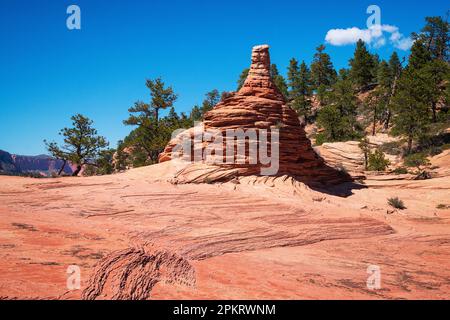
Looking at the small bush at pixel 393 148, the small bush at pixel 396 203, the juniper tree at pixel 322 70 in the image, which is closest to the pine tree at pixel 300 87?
the juniper tree at pixel 322 70

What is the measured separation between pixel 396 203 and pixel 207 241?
16.4 metres

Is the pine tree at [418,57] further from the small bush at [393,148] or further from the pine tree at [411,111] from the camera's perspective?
the small bush at [393,148]

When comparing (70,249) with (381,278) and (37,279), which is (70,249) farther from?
(381,278)

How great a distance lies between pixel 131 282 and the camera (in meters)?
6.88

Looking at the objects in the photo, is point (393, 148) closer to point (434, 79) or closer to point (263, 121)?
point (434, 79)

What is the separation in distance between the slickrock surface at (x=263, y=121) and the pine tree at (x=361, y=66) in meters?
50.4

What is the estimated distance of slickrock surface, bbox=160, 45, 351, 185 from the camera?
22078 millimetres

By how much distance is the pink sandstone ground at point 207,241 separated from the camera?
23.3 feet

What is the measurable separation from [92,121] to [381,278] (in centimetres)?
3882

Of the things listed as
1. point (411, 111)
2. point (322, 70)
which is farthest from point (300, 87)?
point (411, 111)

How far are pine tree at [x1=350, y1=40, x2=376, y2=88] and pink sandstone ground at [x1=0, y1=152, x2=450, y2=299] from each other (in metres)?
53.0

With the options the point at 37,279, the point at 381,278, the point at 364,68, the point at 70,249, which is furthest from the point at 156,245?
the point at 364,68

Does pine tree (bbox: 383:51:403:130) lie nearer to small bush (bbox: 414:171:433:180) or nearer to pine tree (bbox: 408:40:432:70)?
pine tree (bbox: 408:40:432:70)

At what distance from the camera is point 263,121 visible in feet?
74.0
